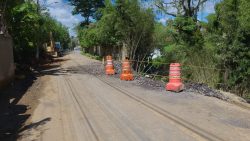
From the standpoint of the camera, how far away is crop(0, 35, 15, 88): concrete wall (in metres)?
17.1

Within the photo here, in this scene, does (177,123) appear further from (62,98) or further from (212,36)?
(212,36)

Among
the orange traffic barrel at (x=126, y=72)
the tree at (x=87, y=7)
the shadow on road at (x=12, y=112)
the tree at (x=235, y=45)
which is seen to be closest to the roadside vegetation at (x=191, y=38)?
the tree at (x=235, y=45)

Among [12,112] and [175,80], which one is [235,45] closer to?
[175,80]

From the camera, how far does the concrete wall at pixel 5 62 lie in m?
17.1

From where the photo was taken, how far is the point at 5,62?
59.2ft

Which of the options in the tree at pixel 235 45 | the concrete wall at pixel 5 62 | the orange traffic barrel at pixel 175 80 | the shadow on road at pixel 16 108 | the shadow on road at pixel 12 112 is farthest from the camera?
the tree at pixel 235 45

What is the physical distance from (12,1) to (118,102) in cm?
1604

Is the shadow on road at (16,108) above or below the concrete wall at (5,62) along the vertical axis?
below

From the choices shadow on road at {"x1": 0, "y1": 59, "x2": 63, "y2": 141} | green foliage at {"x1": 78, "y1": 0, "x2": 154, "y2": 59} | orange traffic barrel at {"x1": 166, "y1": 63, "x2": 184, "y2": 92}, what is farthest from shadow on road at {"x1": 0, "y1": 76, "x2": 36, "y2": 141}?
green foliage at {"x1": 78, "y1": 0, "x2": 154, "y2": 59}

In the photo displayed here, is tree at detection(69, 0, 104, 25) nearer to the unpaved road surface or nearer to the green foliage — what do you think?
the green foliage

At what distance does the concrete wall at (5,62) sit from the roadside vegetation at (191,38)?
8.47 meters

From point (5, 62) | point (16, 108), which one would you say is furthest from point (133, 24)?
point (16, 108)

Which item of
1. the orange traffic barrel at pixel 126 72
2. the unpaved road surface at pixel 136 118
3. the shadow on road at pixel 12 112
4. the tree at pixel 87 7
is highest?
the tree at pixel 87 7

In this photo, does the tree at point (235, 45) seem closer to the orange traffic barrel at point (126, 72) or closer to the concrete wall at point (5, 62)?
the orange traffic barrel at point (126, 72)
